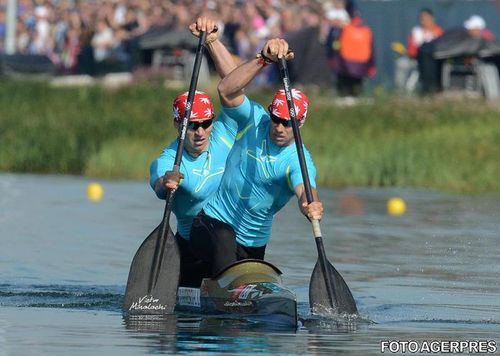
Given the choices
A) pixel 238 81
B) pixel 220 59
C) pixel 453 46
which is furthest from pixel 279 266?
pixel 453 46

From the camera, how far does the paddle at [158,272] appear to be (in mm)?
11859

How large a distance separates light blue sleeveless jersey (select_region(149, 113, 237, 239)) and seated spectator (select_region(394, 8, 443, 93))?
14.3m

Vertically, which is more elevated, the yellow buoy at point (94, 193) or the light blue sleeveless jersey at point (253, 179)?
the light blue sleeveless jersey at point (253, 179)

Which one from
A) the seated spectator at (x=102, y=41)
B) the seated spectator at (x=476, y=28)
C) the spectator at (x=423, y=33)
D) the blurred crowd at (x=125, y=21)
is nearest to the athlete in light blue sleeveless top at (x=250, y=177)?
the seated spectator at (x=476, y=28)

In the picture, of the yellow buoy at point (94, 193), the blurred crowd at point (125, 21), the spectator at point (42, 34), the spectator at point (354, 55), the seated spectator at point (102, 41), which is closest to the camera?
the yellow buoy at point (94, 193)

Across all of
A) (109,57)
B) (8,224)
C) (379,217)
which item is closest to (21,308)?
(8,224)

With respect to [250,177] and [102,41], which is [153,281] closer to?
[250,177]

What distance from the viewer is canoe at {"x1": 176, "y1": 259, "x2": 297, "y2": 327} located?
36.5ft

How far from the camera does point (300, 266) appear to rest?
1473 centimetres

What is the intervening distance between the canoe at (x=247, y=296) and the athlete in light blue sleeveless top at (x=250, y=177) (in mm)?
194

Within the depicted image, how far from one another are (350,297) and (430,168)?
36.9 ft

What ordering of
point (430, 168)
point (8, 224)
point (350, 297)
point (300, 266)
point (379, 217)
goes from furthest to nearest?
point (430, 168), point (379, 217), point (8, 224), point (300, 266), point (350, 297)

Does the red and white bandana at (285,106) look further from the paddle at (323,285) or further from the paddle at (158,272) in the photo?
the paddle at (158,272)

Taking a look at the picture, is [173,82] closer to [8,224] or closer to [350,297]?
[8,224]
